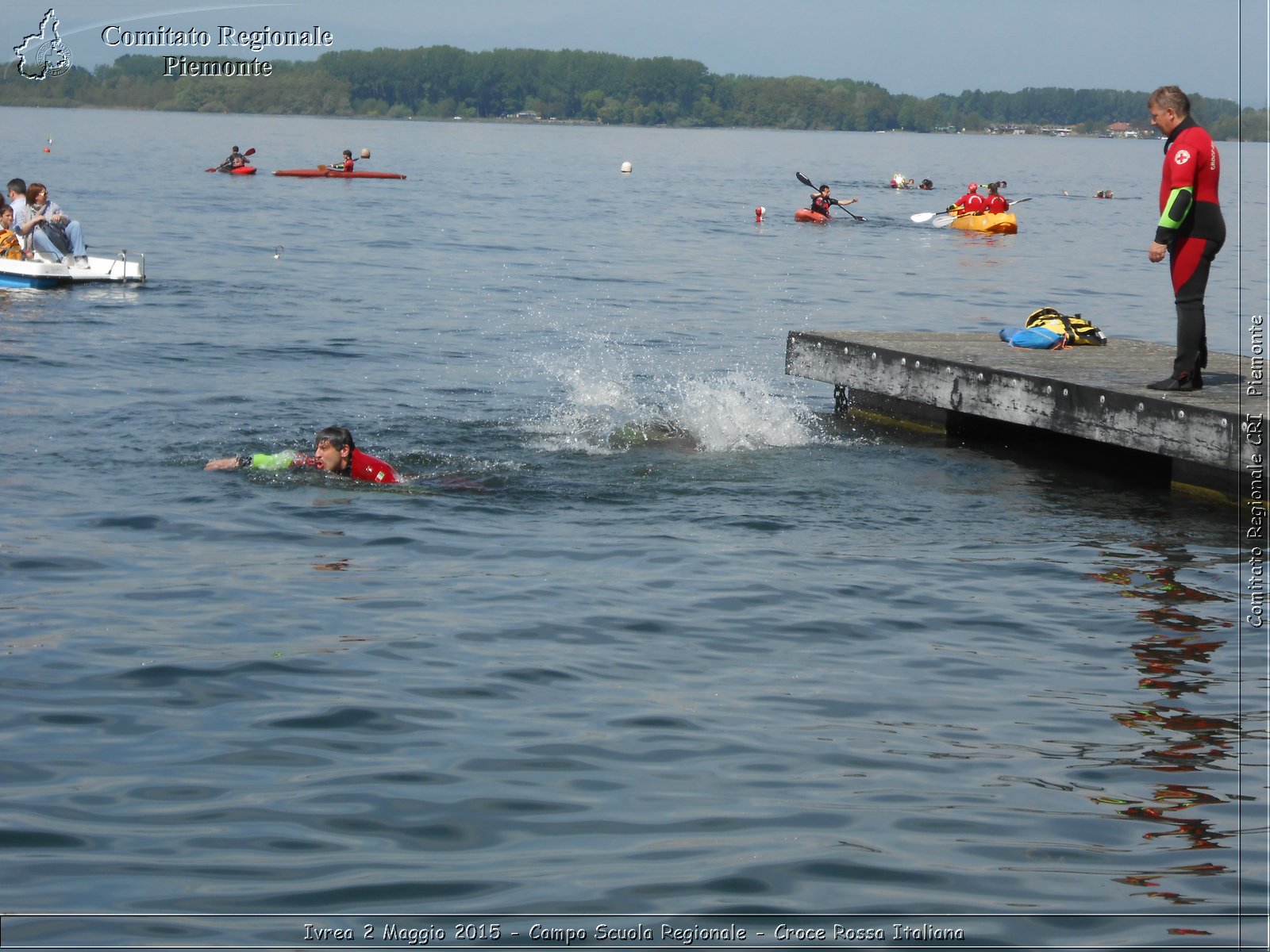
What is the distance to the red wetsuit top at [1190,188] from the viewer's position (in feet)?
32.7

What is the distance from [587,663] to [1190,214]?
559 centimetres

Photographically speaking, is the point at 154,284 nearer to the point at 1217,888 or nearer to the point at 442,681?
the point at 442,681

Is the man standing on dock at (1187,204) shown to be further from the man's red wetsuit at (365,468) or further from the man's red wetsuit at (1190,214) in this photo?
the man's red wetsuit at (365,468)

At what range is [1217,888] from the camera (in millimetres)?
5172

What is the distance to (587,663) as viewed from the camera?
737 centimetres

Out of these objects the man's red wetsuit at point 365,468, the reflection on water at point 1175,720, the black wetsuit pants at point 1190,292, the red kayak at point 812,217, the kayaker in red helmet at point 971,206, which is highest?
the kayaker in red helmet at point 971,206

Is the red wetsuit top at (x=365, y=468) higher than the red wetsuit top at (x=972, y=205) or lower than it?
lower

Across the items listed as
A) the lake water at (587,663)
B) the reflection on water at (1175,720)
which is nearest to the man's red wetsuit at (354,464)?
the lake water at (587,663)

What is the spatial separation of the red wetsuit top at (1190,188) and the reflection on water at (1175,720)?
7.27 ft

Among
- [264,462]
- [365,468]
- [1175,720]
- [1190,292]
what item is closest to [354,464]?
[365,468]

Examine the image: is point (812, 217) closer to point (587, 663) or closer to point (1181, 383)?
point (1181, 383)

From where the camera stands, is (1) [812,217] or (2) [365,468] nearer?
(2) [365,468]

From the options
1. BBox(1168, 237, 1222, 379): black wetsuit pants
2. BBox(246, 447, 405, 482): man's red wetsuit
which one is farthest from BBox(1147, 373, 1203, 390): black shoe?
BBox(246, 447, 405, 482): man's red wetsuit

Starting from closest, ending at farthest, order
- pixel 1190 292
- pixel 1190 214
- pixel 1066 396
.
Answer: pixel 1190 214 < pixel 1190 292 < pixel 1066 396
